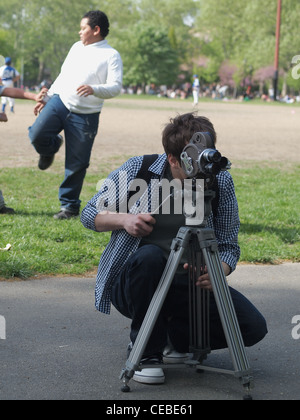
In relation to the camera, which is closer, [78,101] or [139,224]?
[139,224]

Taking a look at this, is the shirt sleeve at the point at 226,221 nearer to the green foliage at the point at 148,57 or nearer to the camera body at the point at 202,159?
the camera body at the point at 202,159

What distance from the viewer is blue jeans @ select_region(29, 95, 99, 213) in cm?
729

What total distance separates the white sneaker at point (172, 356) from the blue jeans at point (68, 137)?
12.9ft

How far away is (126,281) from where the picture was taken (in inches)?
134

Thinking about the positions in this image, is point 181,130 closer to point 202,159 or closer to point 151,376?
point 202,159

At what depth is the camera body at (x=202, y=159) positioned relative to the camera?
2939mm

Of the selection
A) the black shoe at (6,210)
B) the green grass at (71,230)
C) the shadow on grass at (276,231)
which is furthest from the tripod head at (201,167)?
the black shoe at (6,210)

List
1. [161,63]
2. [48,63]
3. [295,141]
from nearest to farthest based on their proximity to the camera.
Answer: [295,141]
[161,63]
[48,63]

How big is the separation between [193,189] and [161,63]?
9572 cm

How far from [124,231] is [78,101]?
4.10 metres

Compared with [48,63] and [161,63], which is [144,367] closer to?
[161,63]

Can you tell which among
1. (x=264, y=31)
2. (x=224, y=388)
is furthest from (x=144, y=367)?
(x=264, y=31)

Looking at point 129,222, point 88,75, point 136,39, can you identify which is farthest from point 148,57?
point 129,222

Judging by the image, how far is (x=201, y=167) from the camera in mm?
2961
